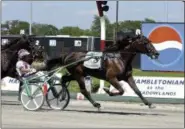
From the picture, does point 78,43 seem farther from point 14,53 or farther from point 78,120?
point 78,120

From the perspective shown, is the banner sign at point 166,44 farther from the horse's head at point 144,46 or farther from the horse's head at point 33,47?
the horse's head at point 144,46

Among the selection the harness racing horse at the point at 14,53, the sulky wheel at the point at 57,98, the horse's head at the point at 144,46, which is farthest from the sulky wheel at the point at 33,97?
the horse's head at the point at 144,46

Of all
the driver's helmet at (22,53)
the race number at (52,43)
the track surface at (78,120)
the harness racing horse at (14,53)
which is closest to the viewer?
the track surface at (78,120)

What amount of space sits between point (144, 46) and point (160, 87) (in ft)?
15.6

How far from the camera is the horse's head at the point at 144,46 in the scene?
50.8 ft

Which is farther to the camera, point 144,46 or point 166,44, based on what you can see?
point 166,44

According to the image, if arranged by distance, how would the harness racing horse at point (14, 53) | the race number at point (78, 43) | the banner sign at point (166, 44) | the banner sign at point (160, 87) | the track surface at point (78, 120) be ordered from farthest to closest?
the race number at point (78, 43) → the banner sign at point (166, 44) → the banner sign at point (160, 87) → the harness racing horse at point (14, 53) → the track surface at point (78, 120)

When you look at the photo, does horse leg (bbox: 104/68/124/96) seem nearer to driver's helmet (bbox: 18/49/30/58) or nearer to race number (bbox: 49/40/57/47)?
driver's helmet (bbox: 18/49/30/58)

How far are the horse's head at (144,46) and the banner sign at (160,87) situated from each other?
172 inches

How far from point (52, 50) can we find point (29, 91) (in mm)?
31170

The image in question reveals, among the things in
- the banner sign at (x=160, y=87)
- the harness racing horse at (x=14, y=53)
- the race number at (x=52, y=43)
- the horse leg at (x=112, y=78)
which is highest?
the harness racing horse at (x=14, y=53)

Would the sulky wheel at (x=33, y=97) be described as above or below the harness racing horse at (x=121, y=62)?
below

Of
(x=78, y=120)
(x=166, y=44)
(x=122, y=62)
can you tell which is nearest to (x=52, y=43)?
(x=166, y=44)

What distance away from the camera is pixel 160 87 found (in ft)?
Result: 65.6
